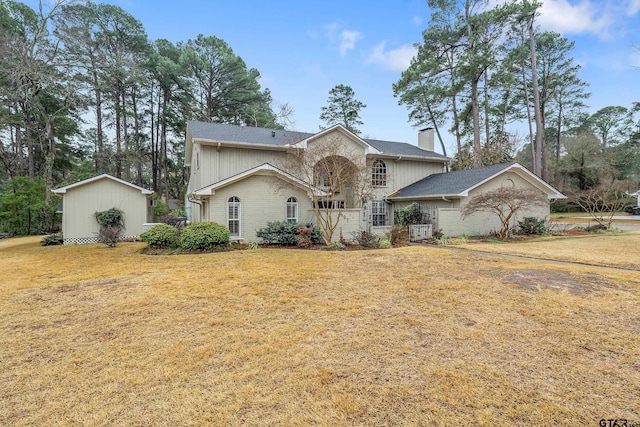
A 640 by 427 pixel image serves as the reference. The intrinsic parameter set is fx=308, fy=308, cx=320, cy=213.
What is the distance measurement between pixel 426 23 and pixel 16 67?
30.6 metres

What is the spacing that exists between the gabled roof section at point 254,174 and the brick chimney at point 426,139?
42.7 ft

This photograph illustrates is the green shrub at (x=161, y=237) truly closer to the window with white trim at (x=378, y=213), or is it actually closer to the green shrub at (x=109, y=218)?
the green shrub at (x=109, y=218)

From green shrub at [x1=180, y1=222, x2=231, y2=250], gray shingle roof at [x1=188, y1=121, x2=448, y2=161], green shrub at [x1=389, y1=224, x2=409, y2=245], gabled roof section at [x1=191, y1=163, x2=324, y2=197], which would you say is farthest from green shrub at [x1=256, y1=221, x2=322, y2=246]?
gray shingle roof at [x1=188, y1=121, x2=448, y2=161]

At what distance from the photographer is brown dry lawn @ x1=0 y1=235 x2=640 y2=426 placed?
8.79 ft

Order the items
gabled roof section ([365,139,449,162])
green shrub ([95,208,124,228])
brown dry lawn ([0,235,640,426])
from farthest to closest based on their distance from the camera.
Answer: gabled roof section ([365,139,449,162])
green shrub ([95,208,124,228])
brown dry lawn ([0,235,640,426])

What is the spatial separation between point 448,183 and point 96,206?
19.2m

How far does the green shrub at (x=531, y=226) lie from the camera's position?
17.3 metres

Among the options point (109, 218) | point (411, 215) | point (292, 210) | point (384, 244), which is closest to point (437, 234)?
point (411, 215)

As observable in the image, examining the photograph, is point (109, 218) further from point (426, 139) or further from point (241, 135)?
point (426, 139)

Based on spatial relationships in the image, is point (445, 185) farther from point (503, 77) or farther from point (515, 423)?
point (515, 423)

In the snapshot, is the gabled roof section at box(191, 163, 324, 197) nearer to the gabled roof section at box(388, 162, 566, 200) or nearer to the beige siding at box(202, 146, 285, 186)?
the beige siding at box(202, 146, 285, 186)

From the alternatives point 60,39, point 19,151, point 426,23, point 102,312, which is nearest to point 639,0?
point 426,23

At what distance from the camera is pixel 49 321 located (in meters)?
4.77

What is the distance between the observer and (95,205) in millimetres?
15617
